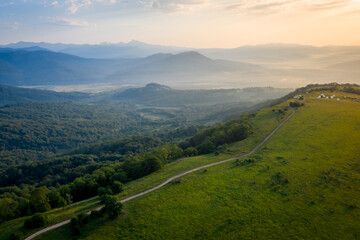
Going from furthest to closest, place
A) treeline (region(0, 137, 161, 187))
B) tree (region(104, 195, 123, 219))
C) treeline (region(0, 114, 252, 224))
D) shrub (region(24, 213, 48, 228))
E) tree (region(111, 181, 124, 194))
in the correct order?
treeline (region(0, 137, 161, 187)), tree (region(111, 181, 124, 194)), treeline (region(0, 114, 252, 224)), tree (region(104, 195, 123, 219)), shrub (region(24, 213, 48, 228))

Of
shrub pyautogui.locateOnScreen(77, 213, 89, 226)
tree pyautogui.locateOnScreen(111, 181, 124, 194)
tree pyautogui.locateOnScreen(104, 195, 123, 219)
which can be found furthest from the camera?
tree pyautogui.locateOnScreen(111, 181, 124, 194)

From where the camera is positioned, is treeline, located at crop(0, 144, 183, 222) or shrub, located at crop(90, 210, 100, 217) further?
treeline, located at crop(0, 144, 183, 222)

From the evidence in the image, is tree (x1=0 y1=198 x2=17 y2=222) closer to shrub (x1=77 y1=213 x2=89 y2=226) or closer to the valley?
the valley

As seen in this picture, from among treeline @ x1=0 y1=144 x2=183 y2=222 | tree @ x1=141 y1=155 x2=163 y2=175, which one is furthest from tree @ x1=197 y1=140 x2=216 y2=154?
tree @ x1=141 y1=155 x2=163 y2=175

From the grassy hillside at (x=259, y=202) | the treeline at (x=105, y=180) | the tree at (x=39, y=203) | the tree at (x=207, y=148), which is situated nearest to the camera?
the grassy hillside at (x=259, y=202)

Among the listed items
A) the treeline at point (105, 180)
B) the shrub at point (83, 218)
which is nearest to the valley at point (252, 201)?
the shrub at point (83, 218)

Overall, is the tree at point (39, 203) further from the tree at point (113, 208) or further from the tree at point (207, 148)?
the tree at point (207, 148)

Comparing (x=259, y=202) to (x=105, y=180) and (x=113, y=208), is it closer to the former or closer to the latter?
(x=113, y=208)

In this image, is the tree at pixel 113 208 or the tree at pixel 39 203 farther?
the tree at pixel 39 203
